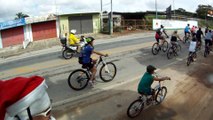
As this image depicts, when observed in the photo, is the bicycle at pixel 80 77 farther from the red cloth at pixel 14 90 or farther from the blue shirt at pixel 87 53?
the red cloth at pixel 14 90

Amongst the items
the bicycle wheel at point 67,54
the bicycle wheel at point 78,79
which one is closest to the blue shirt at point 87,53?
the bicycle wheel at point 78,79

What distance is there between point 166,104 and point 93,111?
2.40m

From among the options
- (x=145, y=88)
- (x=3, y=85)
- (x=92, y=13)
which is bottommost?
(x=145, y=88)

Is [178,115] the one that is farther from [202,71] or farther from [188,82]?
[202,71]

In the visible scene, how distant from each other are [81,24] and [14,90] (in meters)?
34.6

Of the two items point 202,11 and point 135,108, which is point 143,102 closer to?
point 135,108

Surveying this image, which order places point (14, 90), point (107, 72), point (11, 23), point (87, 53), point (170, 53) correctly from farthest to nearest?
1. point (11, 23)
2. point (170, 53)
3. point (107, 72)
4. point (87, 53)
5. point (14, 90)

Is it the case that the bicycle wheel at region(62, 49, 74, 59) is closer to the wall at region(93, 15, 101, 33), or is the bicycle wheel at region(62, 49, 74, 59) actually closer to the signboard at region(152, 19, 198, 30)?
the wall at region(93, 15, 101, 33)

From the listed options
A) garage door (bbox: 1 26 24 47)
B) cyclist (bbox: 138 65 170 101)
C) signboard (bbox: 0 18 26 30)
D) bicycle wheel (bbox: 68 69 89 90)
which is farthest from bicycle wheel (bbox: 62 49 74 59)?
garage door (bbox: 1 26 24 47)

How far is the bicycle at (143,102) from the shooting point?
718cm

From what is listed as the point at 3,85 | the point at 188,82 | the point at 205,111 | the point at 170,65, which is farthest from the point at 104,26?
the point at 3,85

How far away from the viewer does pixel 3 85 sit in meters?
2.66

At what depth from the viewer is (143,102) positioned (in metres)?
7.34

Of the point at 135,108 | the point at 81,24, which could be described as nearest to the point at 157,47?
the point at 135,108
